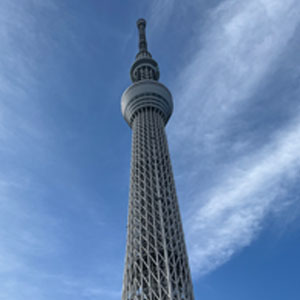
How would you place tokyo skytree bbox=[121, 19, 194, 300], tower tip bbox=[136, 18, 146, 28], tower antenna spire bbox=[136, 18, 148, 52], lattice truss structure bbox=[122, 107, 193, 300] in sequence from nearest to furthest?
1. lattice truss structure bbox=[122, 107, 193, 300]
2. tokyo skytree bbox=[121, 19, 194, 300]
3. tower antenna spire bbox=[136, 18, 148, 52]
4. tower tip bbox=[136, 18, 146, 28]

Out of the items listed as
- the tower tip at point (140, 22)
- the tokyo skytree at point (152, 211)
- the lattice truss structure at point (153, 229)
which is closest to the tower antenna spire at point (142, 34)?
the tower tip at point (140, 22)

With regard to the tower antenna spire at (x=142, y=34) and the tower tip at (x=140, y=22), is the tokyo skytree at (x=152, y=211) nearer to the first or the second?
the tower antenna spire at (x=142, y=34)

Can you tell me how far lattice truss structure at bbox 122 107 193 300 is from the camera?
118ft

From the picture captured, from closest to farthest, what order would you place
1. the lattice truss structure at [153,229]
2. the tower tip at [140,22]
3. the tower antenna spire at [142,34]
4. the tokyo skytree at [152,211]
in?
the lattice truss structure at [153,229], the tokyo skytree at [152,211], the tower antenna spire at [142,34], the tower tip at [140,22]

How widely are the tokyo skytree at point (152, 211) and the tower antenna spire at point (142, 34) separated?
1405 cm

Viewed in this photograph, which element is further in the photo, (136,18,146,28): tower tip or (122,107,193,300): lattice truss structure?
(136,18,146,28): tower tip

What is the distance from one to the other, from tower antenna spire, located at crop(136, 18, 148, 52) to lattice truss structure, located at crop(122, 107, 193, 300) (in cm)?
2807

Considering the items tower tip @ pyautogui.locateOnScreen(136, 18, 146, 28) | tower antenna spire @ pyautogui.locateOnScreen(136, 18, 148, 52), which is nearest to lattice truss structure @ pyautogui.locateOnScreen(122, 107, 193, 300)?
tower antenna spire @ pyautogui.locateOnScreen(136, 18, 148, 52)

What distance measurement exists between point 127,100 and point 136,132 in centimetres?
851

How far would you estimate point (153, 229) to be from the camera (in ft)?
136

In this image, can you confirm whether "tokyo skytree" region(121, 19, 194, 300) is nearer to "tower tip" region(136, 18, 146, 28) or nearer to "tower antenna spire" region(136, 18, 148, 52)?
"tower antenna spire" region(136, 18, 148, 52)

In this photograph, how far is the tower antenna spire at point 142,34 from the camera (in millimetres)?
76700

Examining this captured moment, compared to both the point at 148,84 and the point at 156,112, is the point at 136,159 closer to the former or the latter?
the point at 156,112

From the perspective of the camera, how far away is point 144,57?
2778 inches
